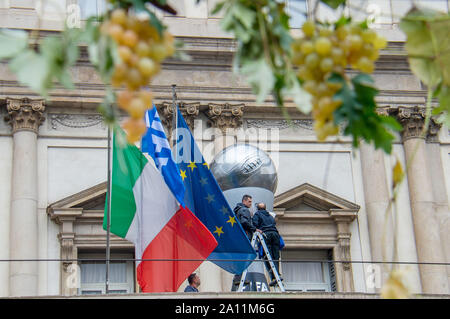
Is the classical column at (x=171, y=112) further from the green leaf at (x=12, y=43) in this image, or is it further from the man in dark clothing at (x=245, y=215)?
the green leaf at (x=12, y=43)

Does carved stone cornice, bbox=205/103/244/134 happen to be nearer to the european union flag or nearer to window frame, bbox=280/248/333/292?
window frame, bbox=280/248/333/292

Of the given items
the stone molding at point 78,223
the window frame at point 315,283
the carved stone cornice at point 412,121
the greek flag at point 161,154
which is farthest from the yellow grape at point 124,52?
the carved stone cornice at point 412,121

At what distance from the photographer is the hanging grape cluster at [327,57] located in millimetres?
3279

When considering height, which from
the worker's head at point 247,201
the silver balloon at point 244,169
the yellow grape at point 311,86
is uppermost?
the silver balloon at point 244,169

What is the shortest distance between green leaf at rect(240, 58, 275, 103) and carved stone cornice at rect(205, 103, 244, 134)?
17.7m

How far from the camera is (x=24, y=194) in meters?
19.8

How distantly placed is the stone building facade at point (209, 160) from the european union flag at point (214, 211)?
11.1 ft

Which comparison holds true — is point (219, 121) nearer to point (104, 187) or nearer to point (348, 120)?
point (104, 187)

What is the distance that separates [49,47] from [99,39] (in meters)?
0.16

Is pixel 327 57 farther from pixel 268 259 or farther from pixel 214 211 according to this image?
pixel 214 211

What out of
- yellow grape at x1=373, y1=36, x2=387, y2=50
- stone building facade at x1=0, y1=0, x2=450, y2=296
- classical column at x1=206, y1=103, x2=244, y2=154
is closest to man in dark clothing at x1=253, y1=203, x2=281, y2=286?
stone building facade at x1=0, y1=0, x2=450, y2=296

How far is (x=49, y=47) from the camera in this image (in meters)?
3.19
